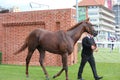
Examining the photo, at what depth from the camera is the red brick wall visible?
16922mm

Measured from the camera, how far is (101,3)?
75.2m

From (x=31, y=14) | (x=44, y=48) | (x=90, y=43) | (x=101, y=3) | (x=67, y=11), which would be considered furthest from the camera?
(x=101, y=3)

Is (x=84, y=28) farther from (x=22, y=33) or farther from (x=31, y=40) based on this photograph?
(x=22, y=33)

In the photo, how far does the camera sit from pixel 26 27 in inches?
711

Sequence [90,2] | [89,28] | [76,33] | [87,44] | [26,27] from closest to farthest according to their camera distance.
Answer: [87,44] → [89,28] → [76,33] → [26,27] → [90,2]

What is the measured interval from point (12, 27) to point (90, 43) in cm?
899

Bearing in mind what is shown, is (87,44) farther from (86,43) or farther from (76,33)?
(76,33)

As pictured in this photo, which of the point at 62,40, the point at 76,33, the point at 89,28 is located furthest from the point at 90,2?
the point at 62,40

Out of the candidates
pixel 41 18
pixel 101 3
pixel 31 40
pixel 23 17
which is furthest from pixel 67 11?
pixel 101 3

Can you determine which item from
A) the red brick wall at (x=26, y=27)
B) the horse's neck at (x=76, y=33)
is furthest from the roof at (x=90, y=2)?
the horse's neck at (x=76, y=33)

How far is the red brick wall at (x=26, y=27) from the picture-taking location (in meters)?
16.9

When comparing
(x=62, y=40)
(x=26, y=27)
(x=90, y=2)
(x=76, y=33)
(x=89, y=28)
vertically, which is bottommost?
(x=26, y=27)

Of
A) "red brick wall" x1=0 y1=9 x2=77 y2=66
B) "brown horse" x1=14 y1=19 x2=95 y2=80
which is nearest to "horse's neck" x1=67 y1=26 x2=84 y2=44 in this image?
"brown horse" x1=14 y1=19 x2=95 y2=80

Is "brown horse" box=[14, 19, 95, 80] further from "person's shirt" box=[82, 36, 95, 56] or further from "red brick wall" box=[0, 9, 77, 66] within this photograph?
"red brick wall" box=[0, 9, 77, 66]
